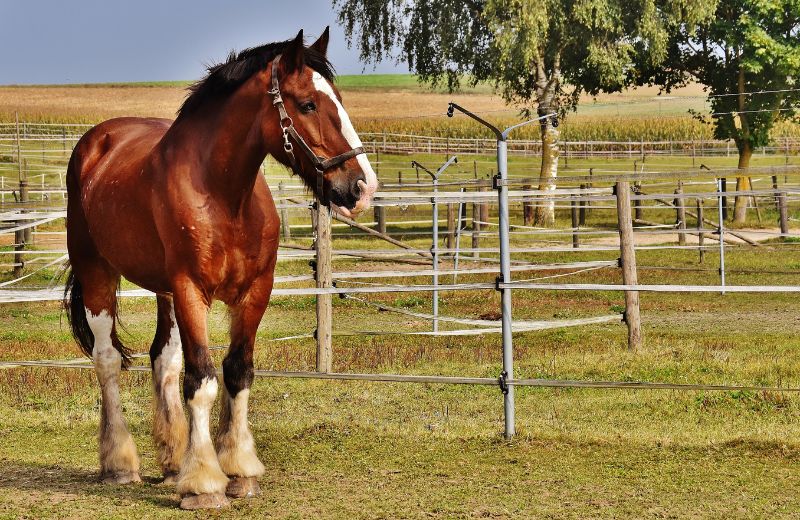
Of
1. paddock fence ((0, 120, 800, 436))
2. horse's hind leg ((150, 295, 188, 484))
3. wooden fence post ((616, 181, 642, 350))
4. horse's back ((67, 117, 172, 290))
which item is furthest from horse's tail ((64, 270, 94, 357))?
wooden fence post ((616, 181, 642, 350))

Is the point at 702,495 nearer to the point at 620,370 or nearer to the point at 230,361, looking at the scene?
the point at 230,361

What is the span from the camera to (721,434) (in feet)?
24.7

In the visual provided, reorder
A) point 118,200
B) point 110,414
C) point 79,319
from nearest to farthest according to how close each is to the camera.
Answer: point 118,200 → point 110,414 → point 79,319

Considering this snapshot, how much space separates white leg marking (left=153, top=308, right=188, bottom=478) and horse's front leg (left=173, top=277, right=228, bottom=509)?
645 mm

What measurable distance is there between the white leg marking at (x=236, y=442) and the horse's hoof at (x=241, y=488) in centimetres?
3

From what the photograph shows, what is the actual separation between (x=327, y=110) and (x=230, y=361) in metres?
1.51

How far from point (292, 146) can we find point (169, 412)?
1.88 meters

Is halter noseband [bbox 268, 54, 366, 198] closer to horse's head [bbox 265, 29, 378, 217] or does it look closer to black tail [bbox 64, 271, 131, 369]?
horse's head [bbox 265, 29, 378, 217]

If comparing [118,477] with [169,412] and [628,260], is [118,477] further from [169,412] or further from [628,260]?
[628,260]

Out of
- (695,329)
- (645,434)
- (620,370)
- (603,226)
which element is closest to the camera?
(645,434)

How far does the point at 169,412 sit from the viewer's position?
6.34 metres

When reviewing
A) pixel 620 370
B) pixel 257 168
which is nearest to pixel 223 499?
pixel 257 168

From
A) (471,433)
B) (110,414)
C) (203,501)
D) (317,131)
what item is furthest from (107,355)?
(471,433)

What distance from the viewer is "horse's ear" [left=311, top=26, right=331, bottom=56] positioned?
5648mm
